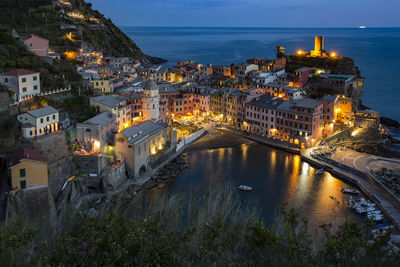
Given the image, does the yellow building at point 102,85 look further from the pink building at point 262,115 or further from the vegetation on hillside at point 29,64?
the pink building at point 262,115

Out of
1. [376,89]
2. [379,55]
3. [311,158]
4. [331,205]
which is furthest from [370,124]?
[379,55]

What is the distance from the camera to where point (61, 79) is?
24.8 meters

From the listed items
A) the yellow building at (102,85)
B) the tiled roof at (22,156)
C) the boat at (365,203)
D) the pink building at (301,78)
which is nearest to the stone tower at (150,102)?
the yellow building at (102,85)

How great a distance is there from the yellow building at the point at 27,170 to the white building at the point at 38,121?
240 centimetres

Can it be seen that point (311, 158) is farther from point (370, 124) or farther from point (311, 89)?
point (311, 89)

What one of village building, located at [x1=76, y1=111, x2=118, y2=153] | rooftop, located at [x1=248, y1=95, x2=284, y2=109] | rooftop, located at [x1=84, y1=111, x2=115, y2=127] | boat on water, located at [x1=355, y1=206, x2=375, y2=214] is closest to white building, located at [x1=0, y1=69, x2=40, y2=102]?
village building, located at [x1=76, y1=111, x2=118, y2=153]

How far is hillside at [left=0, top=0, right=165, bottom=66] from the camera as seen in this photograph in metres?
39.5

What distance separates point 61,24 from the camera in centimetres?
4425

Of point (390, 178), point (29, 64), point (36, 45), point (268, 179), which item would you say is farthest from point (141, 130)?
point (390, 178)

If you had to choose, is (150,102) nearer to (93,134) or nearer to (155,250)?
(93,134)

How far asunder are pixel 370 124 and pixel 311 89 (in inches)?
332

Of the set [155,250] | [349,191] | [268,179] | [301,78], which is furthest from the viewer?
[301,78]

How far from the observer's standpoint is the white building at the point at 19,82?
20672 millimetres

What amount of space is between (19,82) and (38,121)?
10.4 feet
